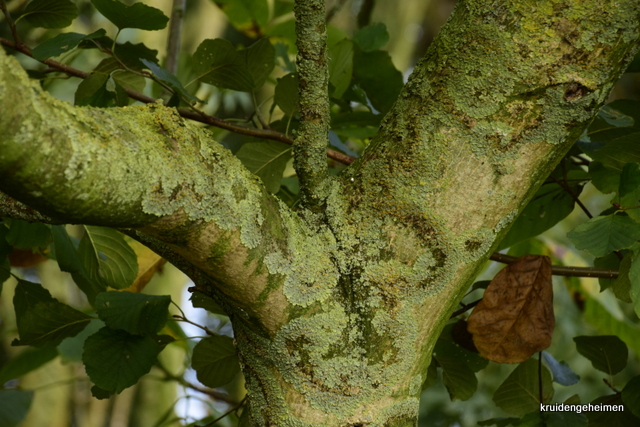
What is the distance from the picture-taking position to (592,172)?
0.86 meters

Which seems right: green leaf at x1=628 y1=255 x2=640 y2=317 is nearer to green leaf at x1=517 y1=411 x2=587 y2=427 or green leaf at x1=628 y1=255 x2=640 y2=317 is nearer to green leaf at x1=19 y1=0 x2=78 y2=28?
green leaf at x1=517 y1=411 x2=587 y2=427

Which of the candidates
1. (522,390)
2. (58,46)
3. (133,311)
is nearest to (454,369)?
(522,390)

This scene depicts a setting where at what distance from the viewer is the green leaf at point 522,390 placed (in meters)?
0.93

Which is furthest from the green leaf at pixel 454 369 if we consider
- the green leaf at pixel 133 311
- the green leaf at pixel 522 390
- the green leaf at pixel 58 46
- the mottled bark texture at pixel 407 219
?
the green leaf at pixel 58 46

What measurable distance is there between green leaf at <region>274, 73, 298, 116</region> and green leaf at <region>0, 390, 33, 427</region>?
1.85 feet

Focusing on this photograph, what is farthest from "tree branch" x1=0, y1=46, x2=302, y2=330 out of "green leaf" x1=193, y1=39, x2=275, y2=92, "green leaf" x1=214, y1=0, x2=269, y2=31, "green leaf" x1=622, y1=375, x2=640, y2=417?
"green leaf" x1=214, y1=0, x2=269, y2=31

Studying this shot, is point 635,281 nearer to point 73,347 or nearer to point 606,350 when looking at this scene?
point 606,350

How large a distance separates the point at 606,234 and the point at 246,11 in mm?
873

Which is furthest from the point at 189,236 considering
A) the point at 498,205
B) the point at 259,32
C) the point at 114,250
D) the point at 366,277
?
the point at 259,32

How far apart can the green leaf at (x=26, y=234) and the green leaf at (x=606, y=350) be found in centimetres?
81

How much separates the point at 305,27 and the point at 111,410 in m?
3.32

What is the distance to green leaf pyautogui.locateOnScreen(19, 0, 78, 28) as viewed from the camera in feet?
2.81

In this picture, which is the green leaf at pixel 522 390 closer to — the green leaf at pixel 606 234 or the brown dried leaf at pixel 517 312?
the brown dried leaf at pixel 517 312

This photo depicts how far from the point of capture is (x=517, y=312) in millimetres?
730
